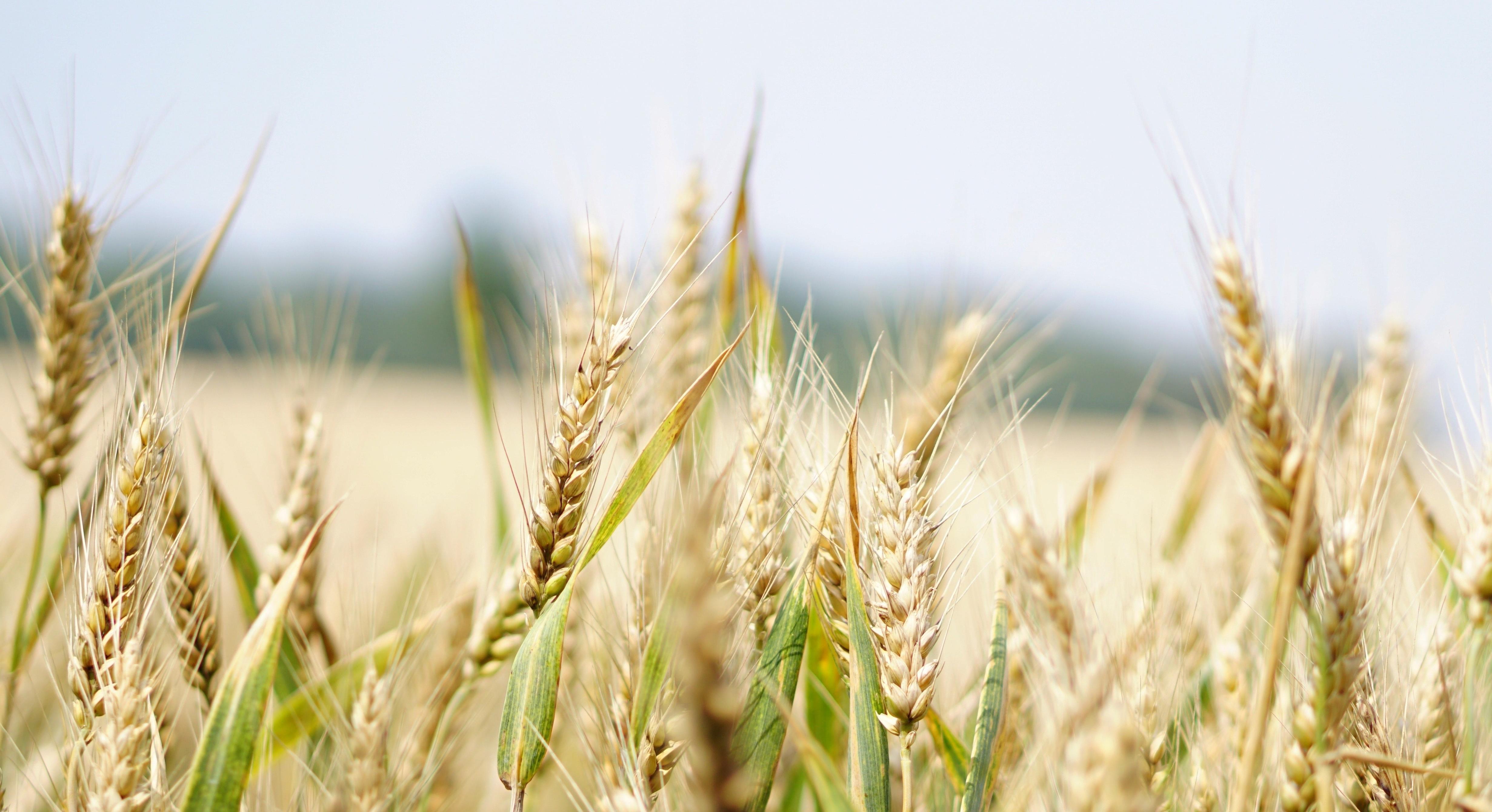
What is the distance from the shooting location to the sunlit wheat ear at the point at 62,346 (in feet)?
3.82

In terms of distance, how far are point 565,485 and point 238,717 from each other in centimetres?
37

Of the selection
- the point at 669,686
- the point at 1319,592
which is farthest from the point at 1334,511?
the point at 669,686

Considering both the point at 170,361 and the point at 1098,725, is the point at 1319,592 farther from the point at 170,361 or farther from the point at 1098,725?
the point at 170,361

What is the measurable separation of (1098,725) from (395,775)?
0.82 m

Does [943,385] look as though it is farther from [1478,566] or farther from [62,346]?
[62,346]

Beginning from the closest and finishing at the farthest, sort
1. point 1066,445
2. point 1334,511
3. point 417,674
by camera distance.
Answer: point 1334,511, point 417,674, point 1066,445

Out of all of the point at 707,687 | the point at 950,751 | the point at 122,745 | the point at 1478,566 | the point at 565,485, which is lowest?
the point at 950,751

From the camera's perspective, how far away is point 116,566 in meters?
0.90

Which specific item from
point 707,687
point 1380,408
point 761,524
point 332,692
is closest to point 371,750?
point 332,692

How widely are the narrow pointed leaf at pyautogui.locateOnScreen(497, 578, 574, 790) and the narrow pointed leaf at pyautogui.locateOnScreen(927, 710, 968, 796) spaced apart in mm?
427

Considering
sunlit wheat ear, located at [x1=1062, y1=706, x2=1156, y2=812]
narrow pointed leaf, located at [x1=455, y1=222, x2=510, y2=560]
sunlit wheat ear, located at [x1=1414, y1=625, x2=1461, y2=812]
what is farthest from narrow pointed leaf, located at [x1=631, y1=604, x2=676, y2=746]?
sunlit wheat ear, located at [x1=1414, y1=625, x2=1461, y2=812]

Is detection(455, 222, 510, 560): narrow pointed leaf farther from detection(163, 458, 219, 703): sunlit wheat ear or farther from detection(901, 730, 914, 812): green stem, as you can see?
detection(901, 730, 914, 812): green stem

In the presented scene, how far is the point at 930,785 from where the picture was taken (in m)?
1.18

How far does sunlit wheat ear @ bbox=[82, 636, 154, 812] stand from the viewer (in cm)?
81
